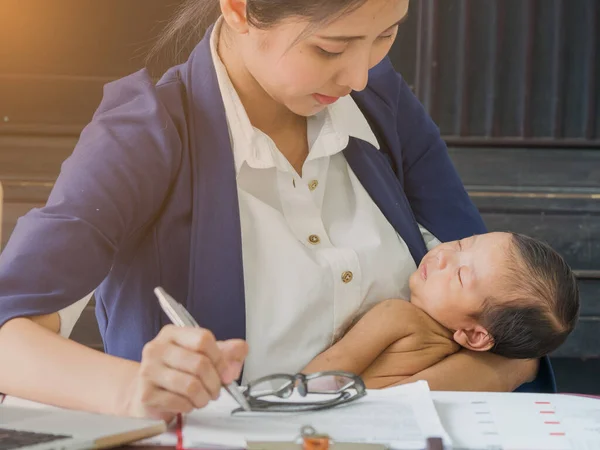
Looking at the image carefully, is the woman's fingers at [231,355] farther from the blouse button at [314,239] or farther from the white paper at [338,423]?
the blouse button at [314,239]

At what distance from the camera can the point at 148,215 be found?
1268 millimetres

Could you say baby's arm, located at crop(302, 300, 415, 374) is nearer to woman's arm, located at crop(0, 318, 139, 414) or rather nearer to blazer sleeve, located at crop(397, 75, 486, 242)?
blazer sleeve, located at crop(397, 75, 486, 242)

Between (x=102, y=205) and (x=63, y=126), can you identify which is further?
(x=63, y=126)

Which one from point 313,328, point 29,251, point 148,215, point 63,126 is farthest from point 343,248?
point 63,126

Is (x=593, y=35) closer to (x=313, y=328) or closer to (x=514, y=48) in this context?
(x=514, y=48)

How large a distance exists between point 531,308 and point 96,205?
74 cm

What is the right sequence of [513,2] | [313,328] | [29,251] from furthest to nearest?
[513,2] → [313,328] → [29,251]

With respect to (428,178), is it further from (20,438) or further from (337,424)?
(20,438)

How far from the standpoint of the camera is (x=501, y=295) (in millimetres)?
1516

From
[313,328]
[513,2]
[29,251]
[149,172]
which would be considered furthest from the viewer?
[513,2]

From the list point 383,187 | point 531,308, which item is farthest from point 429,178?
point 531,308

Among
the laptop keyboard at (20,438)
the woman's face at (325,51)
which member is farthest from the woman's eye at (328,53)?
the laptop keyboard at (20,438)

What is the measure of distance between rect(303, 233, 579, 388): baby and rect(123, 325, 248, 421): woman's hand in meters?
0.54

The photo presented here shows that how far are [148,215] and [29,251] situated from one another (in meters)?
0.21
